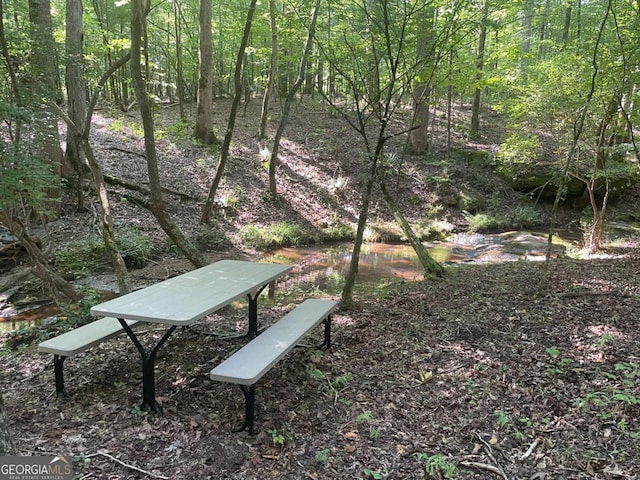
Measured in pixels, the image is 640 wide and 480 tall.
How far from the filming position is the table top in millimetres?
2885

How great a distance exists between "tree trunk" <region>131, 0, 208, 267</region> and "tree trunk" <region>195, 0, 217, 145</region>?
6898 mm

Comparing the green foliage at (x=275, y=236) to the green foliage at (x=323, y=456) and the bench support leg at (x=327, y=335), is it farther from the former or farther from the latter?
the green foliage at (x=323, y=456)

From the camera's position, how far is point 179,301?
10.6 ft

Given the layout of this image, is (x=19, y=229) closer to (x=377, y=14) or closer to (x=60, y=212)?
(x=60, y=212)

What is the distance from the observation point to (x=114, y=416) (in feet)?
9.98

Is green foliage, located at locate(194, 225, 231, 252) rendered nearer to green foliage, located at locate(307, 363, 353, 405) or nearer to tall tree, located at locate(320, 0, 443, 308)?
tall tree, located at locate(320, 0, 443, 308)

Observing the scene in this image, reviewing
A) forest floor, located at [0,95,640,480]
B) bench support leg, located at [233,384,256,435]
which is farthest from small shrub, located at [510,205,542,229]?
bench support leg, located at [233,384,256,435]

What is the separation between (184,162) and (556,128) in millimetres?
9742

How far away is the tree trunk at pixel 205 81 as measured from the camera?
11977 millimetres

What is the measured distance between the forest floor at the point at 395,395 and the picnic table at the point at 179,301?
0.32 m

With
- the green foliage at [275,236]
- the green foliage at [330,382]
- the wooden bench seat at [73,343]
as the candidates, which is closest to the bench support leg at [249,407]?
the green foliage at [330,382]

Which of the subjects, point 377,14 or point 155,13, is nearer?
point 377,14

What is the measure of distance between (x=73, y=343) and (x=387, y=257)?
7.78 meters

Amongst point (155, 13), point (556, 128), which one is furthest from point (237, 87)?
point (155, 13)
